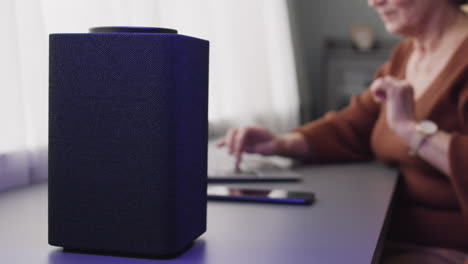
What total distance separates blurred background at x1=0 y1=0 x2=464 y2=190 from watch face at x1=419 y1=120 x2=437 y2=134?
830 mm

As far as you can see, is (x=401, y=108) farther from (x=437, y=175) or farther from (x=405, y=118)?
(x=437, y=175)

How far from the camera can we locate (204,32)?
2.09 m

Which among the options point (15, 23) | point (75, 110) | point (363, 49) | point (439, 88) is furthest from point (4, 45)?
point (363, 49)

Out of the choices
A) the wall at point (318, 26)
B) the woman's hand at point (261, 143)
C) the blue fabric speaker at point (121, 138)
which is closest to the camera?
the blue fabric speaker at point (121, 138)

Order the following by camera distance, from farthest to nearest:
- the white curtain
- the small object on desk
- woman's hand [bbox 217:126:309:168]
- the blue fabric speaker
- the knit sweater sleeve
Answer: the knit sweater sleeve → woman's hand [bbox 217:126:309:168] → the white curtain → the small object on desk → the blue fabric speaker

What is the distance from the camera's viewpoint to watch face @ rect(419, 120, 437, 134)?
4.08 feet

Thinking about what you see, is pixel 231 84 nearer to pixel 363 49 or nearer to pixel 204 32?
pixel 204 32

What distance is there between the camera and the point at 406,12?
1.42m

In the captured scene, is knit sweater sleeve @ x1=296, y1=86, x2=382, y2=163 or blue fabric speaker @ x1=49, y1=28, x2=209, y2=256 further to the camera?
knit sweater sleeve @ x1=296, y1=86, x2=382, y2=163

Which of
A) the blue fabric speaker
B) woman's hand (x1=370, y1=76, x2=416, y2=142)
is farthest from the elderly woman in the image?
the blue fabric speaker

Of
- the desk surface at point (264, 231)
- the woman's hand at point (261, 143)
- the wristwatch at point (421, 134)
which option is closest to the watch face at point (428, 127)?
the wristwatch at point (421, 134)

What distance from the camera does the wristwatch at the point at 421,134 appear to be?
4.07 feet

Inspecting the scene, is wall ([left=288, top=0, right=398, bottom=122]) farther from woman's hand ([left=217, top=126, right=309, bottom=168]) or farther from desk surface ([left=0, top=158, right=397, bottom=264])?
desk surface ([left=0, top=158, right=397, bottom=264])

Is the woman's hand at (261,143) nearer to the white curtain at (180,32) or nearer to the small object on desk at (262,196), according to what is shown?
the small object on desk at (262,196)
